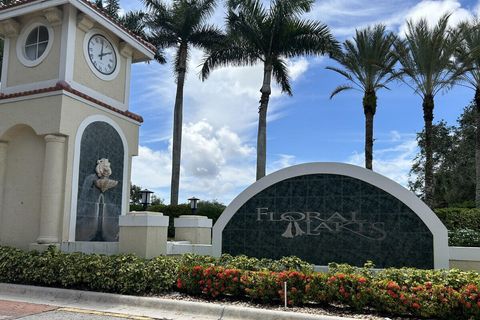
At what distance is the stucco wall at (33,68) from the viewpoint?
14023 millimetres

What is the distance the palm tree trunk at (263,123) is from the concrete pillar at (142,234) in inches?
467

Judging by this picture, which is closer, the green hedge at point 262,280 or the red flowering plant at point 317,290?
the green hedge at point 262,280

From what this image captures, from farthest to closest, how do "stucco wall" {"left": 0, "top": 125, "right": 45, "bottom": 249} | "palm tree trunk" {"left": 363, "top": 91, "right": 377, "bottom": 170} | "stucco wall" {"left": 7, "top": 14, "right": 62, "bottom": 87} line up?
"palm tree trunk" {"left": 363, "top": 91, "right": 377, "bottom": 170}, "stucco wall" {"left": 7, "top": 14, "right": 62, "bottom": 87}, "stucco wall" {"left": 0, "top": 125, "right": 45, "bottom": 249}

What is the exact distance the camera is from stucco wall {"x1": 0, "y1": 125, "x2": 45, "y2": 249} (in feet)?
44.7

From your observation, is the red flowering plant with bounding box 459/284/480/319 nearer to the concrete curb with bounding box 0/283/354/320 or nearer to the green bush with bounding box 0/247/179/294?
the concrete curb with bounding box 0/283/354/320

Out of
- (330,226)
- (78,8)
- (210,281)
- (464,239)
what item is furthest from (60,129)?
(464,239)

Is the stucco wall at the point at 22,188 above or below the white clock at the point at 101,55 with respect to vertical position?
below

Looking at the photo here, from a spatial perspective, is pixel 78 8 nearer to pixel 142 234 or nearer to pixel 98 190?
pixel 98 190

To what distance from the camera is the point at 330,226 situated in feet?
36.0

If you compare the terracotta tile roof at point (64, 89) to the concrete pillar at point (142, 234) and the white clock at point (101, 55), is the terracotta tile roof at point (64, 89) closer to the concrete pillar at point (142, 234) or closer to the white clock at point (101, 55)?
the white clock at point (101, 55)

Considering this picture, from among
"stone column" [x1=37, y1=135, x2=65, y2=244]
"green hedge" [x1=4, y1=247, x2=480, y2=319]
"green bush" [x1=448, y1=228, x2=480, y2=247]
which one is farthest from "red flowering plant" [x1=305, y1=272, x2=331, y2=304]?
"green bush" [x1=448, y1=228, x2=480, y2=247]

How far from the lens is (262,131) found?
2430cm

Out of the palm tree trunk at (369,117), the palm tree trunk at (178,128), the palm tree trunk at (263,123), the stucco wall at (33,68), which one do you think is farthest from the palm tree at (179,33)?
the stucco wall at (33,68)

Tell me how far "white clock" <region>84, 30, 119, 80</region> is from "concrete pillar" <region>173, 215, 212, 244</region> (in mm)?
5633
